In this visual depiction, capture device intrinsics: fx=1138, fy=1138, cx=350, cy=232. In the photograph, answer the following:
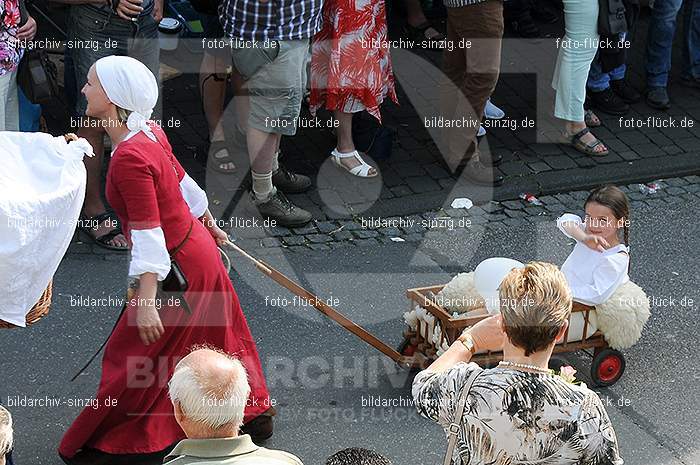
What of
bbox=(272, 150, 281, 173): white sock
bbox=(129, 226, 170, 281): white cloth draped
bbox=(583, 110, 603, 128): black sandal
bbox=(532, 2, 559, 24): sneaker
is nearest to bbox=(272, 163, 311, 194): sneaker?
bbox=(272, 150, 281, 173): white sock

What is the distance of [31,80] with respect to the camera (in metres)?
6.66

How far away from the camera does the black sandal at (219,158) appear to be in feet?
25.6

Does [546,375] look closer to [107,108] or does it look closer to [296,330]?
[107,108]

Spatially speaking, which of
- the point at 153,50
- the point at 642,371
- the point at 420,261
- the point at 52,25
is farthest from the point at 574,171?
the point at 52,25

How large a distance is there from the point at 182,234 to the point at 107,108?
0.63 m

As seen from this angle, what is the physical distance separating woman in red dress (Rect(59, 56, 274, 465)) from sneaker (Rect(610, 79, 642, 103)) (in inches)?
200

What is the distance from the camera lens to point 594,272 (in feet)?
18.8

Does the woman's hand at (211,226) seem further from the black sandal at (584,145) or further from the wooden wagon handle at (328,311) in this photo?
the black sandal at (584,145)

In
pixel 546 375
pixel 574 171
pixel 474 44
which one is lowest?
pixel 574 171

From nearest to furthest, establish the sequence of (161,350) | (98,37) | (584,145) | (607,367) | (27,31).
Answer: (161,350)
(607,367)
(27,31)
(98,37)
(584,145)

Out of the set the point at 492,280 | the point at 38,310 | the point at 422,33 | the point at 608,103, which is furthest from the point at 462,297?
the point at 422,33

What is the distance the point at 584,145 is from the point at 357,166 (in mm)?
1812

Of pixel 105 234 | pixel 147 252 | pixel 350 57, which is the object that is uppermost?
pixel 147 252

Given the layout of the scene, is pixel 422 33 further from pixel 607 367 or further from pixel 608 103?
pixel 607 367
